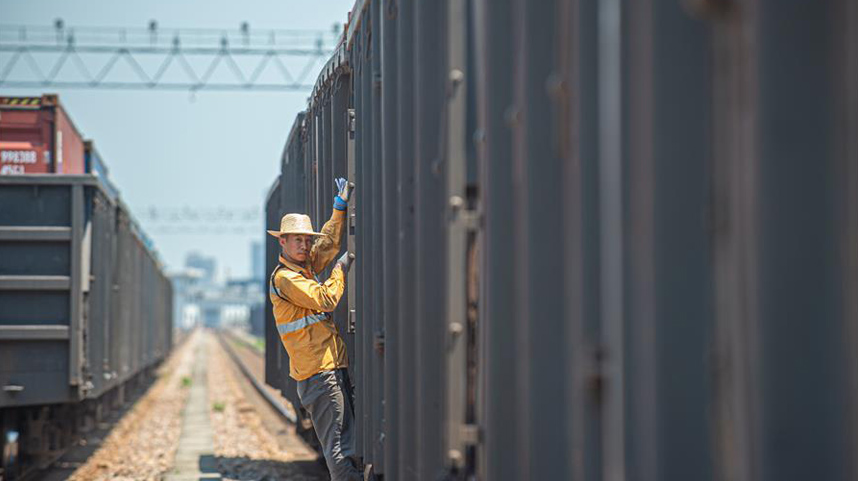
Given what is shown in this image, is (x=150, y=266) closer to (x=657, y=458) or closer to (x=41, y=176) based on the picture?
(x=41, y=176)

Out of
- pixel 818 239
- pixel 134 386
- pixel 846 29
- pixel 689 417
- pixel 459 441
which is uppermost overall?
pixel 846 29

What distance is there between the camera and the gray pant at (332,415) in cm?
705

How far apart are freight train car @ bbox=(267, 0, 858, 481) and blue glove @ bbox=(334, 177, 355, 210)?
2409mm

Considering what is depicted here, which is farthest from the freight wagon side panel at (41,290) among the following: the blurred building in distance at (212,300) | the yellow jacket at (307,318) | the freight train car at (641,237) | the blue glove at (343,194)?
the blurred building in distance at (212,300)

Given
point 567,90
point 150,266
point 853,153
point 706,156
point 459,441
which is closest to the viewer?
point 853,153

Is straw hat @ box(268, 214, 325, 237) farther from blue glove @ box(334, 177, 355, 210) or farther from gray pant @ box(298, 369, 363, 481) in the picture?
gray pant @ box(298, 369, 363, 481)

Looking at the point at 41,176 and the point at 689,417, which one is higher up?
the point at 41,176

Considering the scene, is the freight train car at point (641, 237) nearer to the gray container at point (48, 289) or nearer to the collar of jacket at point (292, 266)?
the collar of jacket at point (292, 266)

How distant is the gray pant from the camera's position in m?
7.05

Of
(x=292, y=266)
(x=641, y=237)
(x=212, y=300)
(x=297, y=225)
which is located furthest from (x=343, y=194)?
(x=212, y=300)

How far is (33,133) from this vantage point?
15.0 metres

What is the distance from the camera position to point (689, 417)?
2.18 meters

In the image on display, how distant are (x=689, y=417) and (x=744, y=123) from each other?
588mm

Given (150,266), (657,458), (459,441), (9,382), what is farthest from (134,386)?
(657,458)
